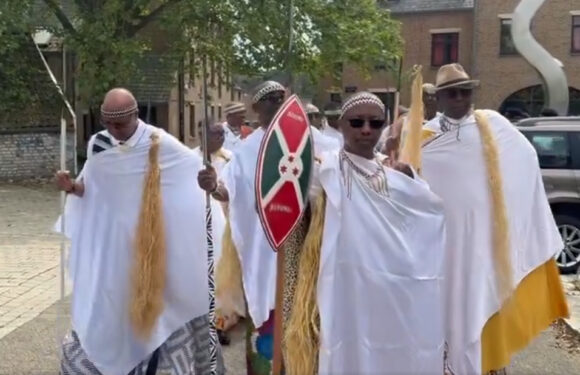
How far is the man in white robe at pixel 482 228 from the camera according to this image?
15.2 feet

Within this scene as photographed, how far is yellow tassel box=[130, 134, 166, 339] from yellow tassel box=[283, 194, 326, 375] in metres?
1.32

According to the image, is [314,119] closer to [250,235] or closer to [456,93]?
[250,235]

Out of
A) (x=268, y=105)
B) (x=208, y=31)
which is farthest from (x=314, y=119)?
(x=208, y=31)

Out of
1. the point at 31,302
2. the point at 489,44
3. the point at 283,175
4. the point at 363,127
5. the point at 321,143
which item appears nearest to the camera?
the point at 283,175

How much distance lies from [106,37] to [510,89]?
25181 mm

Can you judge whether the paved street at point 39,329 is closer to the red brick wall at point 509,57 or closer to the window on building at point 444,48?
the red brick wall at point 509,57

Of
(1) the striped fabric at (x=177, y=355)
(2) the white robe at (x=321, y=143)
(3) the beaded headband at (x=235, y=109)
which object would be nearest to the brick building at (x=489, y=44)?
(3) the beaded headband at (x=235, y=109)

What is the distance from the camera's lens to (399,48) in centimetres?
2486

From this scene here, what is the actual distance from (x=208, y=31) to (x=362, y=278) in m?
18.6

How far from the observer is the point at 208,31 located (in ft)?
69.8

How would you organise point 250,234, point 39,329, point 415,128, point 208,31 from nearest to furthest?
point 415,128 → point 250,234 → point 39,329 → point 208,31

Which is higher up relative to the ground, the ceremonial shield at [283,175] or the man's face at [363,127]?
the man's face at [363,127]

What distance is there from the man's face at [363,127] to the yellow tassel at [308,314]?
0.29 meters

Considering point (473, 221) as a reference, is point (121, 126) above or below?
above
